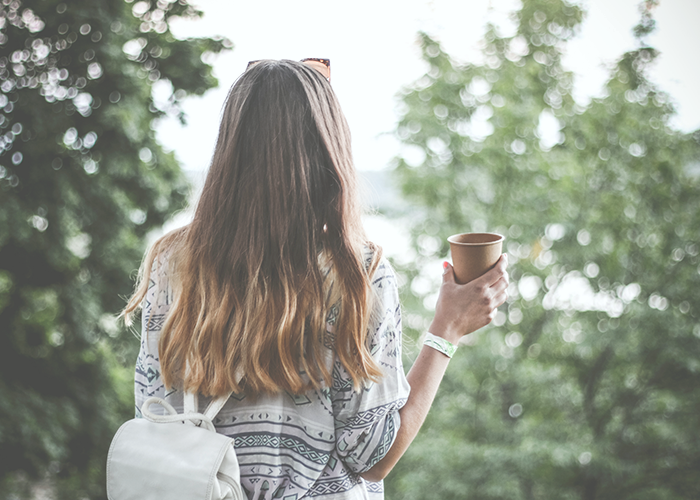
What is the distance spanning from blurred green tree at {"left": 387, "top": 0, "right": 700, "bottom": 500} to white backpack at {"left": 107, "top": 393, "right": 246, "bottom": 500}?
4.01 metres

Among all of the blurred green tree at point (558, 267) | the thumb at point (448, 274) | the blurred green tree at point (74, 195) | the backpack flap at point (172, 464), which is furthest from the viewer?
the blurred green tree at point (558, 267)

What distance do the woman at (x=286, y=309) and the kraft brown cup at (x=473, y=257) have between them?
20cm

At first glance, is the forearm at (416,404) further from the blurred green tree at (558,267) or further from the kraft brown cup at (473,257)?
the blurred green tree at (558,267)

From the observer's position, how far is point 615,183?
4824mm

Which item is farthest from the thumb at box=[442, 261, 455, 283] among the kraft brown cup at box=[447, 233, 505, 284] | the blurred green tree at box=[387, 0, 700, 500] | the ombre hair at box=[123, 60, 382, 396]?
the blurred green tree at box=[387, 0, 700, 500]

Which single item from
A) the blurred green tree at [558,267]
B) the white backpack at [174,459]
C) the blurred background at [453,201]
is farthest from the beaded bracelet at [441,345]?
the blurred green tree at [558,267]

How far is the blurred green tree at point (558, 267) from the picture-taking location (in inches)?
178

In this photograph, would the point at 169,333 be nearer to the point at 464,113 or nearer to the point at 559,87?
the point at 464,113

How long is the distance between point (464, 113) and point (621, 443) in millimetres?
3254

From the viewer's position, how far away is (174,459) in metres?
0.94

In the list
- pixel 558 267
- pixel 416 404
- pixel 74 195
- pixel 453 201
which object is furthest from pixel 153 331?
pixel 558 267

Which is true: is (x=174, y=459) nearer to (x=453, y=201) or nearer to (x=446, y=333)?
(x=446, y=333)

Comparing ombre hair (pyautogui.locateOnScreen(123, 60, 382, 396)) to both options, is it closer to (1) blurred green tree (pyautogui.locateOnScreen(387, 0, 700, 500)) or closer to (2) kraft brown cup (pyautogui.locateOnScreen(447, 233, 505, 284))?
(2) kraft brown cup (pyautogui.locateOnScreen(447, 233, 505, 284))

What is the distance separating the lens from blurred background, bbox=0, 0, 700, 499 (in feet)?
11.7
